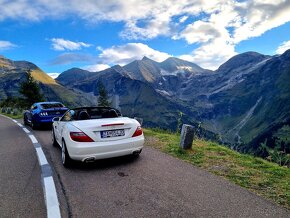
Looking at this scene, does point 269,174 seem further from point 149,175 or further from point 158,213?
point 158,213

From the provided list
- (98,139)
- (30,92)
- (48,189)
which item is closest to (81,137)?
(98,139)

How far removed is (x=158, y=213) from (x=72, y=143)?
336 cm

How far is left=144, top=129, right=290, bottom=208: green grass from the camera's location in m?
5.30

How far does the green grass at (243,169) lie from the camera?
17.4 feet

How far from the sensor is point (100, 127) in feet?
22.6

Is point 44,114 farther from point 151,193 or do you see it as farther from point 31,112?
point 151,193

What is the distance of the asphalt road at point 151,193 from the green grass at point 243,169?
0.35 metres

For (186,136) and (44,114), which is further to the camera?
(44,114)

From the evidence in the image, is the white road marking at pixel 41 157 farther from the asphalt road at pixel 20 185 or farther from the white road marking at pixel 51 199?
the white road marking at pixel 51 199

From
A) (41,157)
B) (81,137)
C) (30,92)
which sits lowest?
(41,157)

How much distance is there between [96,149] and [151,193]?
2145 millimetres

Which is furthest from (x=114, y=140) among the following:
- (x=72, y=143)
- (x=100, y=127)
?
(x=72, y=143)

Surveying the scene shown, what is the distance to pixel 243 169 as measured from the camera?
6836 mm

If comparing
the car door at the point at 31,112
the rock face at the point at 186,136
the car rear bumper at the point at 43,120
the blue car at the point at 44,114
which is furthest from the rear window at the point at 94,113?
the car door at the point at 31,112
